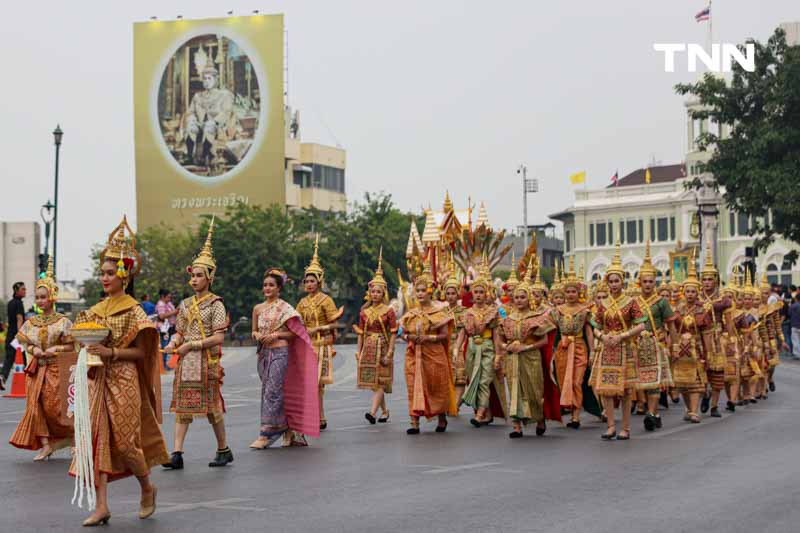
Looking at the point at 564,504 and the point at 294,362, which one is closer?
the point at 564,504

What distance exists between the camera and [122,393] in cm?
966

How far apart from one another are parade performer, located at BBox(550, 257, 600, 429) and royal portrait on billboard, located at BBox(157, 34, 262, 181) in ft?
243

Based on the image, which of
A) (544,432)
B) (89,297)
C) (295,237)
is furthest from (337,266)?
(544,432)

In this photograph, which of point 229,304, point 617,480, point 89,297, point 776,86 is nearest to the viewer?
point 617,480

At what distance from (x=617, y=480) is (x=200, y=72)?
271ft

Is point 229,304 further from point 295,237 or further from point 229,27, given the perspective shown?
point 229,27

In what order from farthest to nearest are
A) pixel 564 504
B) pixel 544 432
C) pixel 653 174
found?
pixel 653 174 → pixel 544 432 → pixel 564 504

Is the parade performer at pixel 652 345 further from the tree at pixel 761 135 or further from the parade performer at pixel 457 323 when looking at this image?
A: the tree at pixel 761 135

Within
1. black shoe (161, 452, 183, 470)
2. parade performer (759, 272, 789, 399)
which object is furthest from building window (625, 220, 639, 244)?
black shoe (161, 452, 183, 470)

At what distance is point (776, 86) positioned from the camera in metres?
41.3

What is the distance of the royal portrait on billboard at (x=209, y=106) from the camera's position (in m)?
91.1

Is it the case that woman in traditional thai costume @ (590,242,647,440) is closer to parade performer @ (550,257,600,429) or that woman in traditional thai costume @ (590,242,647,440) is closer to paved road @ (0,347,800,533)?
paved road @ (0,347,800,533)

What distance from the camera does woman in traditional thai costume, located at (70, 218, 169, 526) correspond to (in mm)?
9547

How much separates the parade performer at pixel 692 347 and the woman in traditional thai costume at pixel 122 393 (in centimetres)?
973
